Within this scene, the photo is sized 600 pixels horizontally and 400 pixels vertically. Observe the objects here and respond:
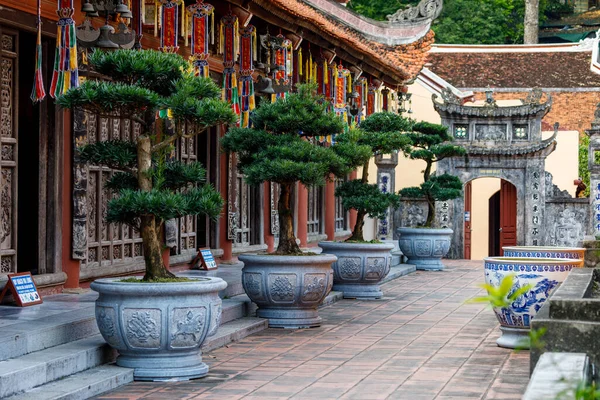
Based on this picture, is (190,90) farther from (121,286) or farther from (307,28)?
(307,28)

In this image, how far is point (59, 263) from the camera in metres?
9.06

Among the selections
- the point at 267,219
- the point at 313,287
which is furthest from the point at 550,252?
the point at 267,219

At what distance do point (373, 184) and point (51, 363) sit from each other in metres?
7.42

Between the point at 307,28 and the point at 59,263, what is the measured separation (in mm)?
5896

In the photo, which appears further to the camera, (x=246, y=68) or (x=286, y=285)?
(x=246, y=68)

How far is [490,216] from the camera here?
2725cm

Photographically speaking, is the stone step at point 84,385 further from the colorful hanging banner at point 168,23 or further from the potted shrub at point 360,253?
the potted shrub at point 360,253

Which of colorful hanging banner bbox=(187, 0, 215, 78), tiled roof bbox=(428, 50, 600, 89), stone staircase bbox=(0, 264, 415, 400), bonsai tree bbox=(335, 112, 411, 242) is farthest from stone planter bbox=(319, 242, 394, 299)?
tiled roof bbox=(428, 50, 600, 89)

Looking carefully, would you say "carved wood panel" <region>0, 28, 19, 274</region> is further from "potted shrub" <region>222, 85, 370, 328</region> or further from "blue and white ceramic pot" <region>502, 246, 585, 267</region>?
"blue and white ceramic pot" <region>502, 246, 585, 267</region>

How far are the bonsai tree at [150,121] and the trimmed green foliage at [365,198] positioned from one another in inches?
232

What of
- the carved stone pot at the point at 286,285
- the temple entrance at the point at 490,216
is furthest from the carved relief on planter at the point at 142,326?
the temple entrance at the point at 490,216

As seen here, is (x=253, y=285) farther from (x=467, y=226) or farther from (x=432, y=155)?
(x=467, y=226)

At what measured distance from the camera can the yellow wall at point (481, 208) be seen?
26828 mm

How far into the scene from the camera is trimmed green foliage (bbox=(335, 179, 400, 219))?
13.1 m
